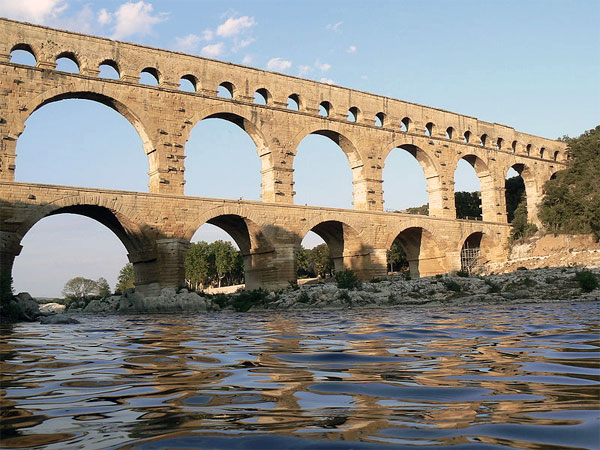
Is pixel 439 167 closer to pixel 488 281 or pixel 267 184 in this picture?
pixel 267 184

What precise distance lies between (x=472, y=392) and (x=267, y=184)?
948 inches

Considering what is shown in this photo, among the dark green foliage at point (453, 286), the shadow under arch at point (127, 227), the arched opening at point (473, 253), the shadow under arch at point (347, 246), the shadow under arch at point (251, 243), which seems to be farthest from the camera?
the arched opening at point (473, 253)

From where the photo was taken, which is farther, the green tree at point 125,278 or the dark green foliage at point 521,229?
the green tree at point 125,278

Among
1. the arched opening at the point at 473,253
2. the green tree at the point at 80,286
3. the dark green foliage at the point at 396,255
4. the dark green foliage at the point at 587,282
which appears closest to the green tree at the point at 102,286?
the green tree at the point at 80,286

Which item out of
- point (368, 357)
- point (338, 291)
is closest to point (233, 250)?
point (338, 291)

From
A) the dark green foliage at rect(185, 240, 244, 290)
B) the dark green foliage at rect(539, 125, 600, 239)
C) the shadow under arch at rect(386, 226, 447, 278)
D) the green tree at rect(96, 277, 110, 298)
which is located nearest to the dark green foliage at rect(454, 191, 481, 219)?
the dark green foliage at rect(539, 125, 600, 239)

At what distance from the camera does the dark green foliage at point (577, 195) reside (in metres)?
31.2

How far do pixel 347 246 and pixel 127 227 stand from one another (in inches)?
446

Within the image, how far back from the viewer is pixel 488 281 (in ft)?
63.0

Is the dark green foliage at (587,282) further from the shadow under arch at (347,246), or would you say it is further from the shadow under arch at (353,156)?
the shadow under arch at (353,156)

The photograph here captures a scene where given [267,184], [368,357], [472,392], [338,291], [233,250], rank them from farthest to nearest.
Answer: [233,250]
[267,184]
[338,291]
[368,357]
[472,392]

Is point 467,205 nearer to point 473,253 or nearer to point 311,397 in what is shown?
point 473,253

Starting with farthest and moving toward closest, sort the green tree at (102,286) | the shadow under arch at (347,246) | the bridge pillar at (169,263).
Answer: the green tree at (102,286) < the shadow under arch at (347,246) < the bridge pillar at (169,263)

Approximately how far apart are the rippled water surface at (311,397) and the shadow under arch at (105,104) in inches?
740
